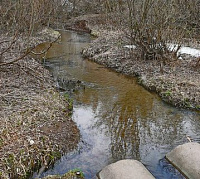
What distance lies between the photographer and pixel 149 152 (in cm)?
531

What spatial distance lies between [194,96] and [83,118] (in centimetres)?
321

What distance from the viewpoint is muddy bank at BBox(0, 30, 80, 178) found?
450cm

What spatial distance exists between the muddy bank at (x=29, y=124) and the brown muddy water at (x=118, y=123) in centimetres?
26

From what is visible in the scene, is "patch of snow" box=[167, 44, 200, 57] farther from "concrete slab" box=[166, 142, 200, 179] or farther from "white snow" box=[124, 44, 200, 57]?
"concrete slab" box=[166, 142, 200, 179]

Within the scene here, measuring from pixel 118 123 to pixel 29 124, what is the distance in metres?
2.07

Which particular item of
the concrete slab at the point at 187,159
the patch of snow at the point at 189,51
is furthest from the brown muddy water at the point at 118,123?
the patch of snow at the point at 189,51

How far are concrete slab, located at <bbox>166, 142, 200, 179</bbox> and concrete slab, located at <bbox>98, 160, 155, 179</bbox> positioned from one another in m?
0.69

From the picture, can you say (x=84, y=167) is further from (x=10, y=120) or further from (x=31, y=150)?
(x=10, y=120)

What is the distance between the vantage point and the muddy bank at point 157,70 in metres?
7.77

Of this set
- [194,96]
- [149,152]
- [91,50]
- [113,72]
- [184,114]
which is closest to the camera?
[149,152]

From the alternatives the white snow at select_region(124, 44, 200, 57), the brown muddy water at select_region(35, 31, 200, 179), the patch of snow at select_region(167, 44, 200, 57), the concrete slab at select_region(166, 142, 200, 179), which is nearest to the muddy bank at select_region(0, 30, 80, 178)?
the brown muddy water at select_region(35, 31, 200, 179)

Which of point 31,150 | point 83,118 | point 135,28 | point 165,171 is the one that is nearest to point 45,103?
point 83,118

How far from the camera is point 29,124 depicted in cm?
544

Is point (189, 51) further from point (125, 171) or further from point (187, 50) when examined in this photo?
point (125, 171)
